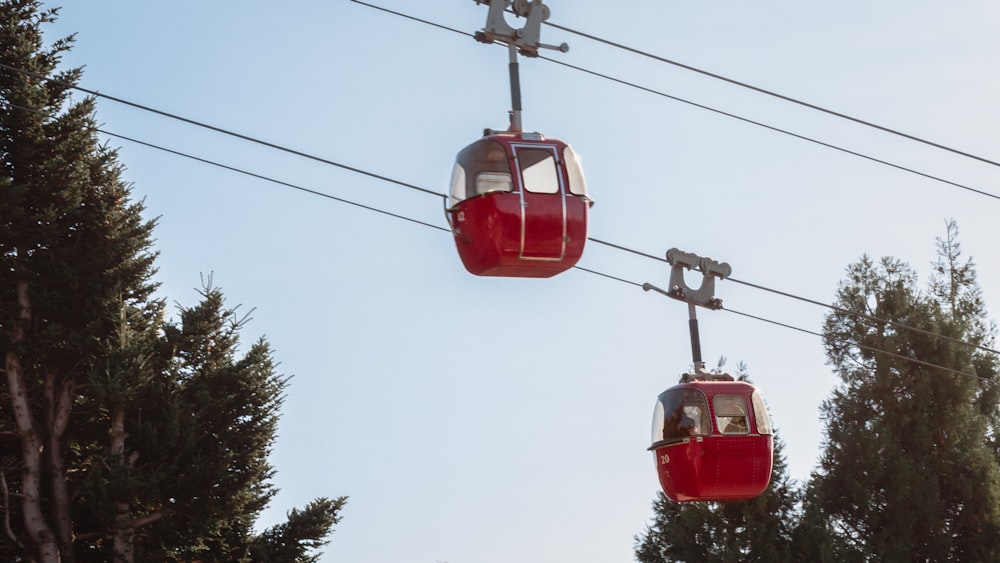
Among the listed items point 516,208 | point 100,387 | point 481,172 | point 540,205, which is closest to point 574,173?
point 540,205

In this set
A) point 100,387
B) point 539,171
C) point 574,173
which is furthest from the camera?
point 100,387

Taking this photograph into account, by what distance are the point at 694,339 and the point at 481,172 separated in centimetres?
583

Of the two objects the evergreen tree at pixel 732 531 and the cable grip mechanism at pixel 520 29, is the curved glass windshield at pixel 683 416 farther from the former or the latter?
the evergreen tree at pixel 732 531

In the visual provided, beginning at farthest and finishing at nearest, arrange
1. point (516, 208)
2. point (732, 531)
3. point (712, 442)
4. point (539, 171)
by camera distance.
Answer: point (732, 531), point (712, 442), point (539, 171), point (516, 208)

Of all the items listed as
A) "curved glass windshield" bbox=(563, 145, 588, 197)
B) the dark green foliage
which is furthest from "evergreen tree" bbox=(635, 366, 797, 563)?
"curved glass windshield" bbox=(563, 145, 588, 197)

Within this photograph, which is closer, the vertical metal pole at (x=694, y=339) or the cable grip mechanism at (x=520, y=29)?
the cable grip mechanism at (x=520, y=29)

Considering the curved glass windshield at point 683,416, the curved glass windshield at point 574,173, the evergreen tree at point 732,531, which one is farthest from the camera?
the evergreen tree at point 732,531

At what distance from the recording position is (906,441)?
3975 cm

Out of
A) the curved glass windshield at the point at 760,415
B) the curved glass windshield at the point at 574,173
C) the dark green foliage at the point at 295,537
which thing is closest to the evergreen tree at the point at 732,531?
the dark green foliage at the point at 295,537

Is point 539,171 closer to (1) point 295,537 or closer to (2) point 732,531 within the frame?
(1) point 295,537

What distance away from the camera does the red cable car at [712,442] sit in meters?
A: 16.7

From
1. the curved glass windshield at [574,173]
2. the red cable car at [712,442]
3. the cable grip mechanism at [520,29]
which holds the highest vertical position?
the cable grip mechanism at [520,29]

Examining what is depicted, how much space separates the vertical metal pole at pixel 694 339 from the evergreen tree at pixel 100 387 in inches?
641

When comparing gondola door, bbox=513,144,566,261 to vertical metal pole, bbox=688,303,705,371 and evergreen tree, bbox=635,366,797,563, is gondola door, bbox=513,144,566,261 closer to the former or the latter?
vertical metal pole, bbox=688,303,705,371
